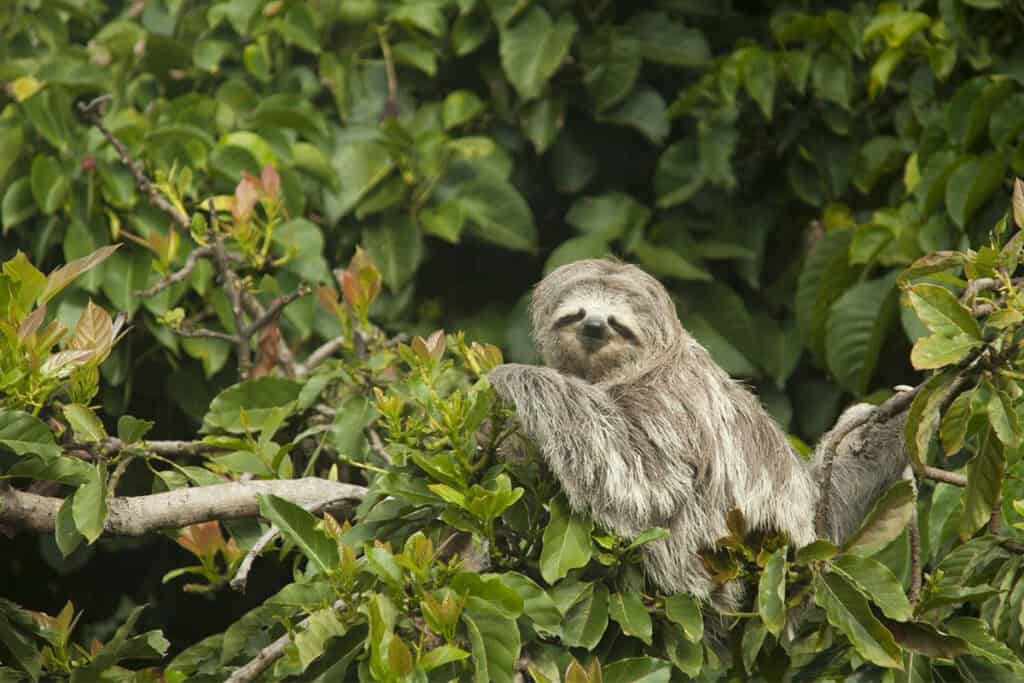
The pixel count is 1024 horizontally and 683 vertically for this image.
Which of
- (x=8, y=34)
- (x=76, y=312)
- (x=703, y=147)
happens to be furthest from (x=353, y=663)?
(x=8, y=34)

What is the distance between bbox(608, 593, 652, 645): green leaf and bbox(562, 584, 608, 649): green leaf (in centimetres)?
4

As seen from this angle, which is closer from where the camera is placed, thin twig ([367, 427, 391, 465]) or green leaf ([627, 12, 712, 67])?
thin twig ([367, 427, 391, 465])

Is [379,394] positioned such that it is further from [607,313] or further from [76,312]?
[76,312]

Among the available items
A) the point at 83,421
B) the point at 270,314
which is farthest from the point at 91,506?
the point at 270,314

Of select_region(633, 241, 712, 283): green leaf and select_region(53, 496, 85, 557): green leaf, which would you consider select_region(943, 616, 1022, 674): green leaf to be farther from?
select_region(633, 241, 712, 283): green leaf

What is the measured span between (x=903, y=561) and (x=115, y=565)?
17.5 ft

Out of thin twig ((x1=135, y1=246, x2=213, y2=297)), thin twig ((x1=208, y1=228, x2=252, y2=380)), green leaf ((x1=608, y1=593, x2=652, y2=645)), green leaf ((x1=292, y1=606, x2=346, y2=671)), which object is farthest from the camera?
thin twig ((x1=208, y1=228, x2=252, y2=380))

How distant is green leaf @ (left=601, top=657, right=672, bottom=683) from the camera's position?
5043mm

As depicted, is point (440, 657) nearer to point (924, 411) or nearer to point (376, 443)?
point (924, 411)

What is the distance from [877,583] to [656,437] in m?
1.75

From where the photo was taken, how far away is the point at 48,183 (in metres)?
8.57

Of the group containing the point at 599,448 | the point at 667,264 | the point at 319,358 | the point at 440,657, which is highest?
the point at 440,657

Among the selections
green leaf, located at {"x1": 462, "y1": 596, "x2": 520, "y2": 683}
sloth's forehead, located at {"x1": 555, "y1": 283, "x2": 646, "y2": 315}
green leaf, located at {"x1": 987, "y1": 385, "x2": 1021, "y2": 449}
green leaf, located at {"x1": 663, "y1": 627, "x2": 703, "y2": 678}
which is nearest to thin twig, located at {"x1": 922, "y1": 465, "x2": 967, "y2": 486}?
green leaf, located at {"x1": 987, "y1": 385, "x2": 1021, "y2": 449}

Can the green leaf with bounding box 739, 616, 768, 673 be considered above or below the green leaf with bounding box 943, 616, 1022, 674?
below
